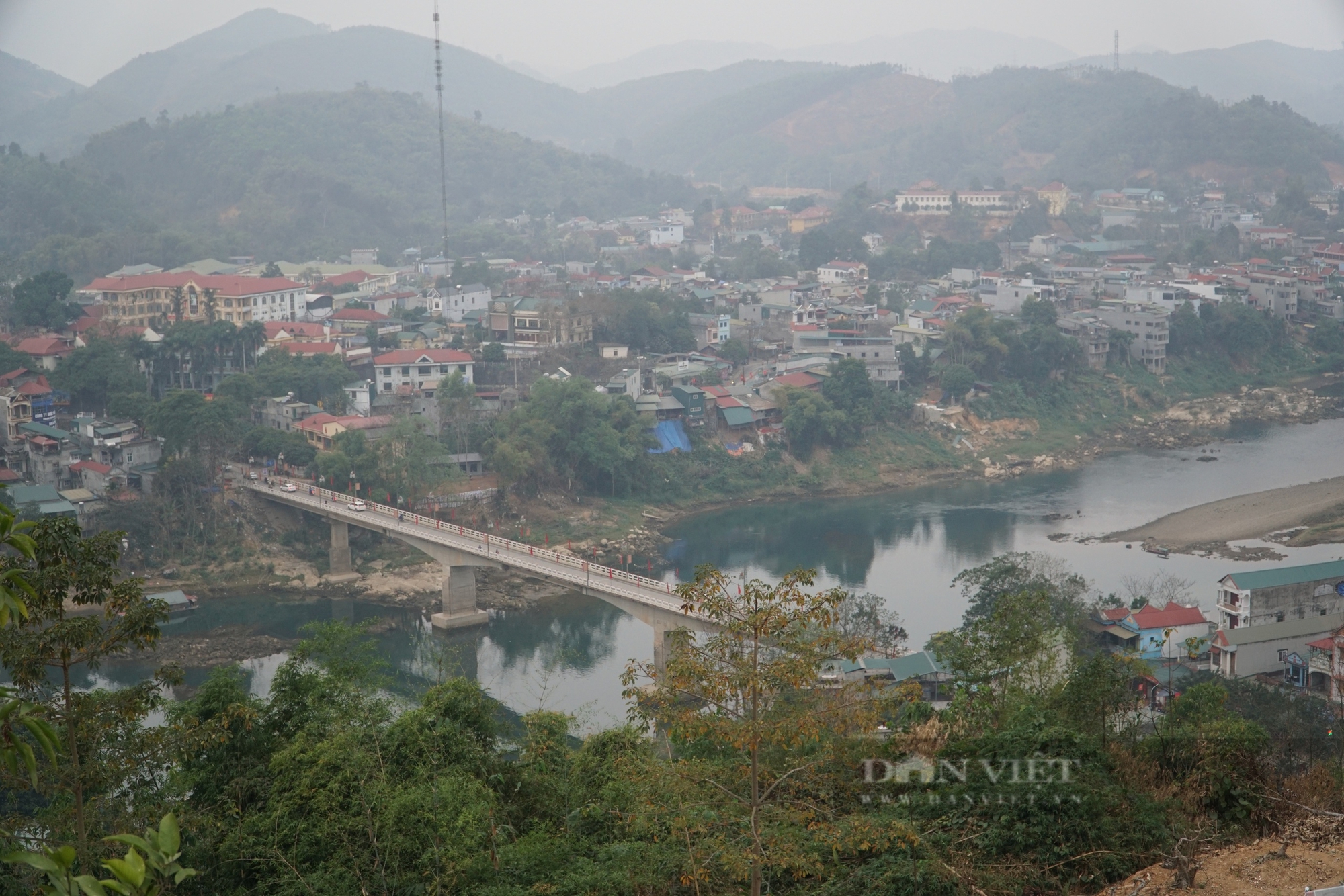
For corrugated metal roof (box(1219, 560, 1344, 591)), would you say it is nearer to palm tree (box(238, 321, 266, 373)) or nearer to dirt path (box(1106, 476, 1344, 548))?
dirt path (box(1106, 476, 1344, 548))

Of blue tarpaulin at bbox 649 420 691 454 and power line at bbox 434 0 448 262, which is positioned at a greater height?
power line at bbox 434 0 448 262

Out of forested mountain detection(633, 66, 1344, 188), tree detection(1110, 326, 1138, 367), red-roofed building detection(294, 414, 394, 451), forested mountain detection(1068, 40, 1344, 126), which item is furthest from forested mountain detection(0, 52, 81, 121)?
forested mountain detection(1068, 40, 1344, 126)

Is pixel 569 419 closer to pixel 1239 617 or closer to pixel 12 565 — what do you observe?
pixel 1239 617

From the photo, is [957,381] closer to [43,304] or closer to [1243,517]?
[1243,517]

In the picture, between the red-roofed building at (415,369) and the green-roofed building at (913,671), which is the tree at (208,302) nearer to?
the red-roofed building at (415,369)

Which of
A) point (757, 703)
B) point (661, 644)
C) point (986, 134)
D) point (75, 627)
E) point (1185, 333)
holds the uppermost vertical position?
point (986, 134)

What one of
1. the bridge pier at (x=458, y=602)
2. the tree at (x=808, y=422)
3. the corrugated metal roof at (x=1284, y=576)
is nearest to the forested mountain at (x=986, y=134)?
the tree at (x=808, y=422)

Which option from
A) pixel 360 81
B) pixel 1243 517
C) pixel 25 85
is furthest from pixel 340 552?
pixel 25 85
